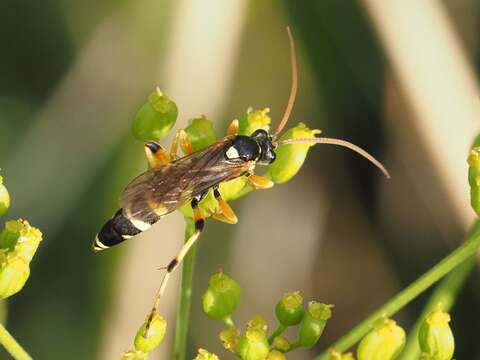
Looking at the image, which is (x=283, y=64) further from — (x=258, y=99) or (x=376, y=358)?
(x=376, y=358)

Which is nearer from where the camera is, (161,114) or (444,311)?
(444,311)

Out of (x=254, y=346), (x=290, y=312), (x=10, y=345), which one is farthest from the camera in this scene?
(x=290, y=312)

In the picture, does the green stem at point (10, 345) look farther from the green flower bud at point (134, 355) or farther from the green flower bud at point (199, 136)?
the green flower bud at point (199, 136)

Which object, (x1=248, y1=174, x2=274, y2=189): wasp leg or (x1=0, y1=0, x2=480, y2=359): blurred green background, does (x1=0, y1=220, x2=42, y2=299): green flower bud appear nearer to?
(x1=248, y1=174, x2=274, y2=189): wasp leg

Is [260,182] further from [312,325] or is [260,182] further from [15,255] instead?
[15,255]

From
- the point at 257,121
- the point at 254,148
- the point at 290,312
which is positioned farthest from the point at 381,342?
the point at 257,121

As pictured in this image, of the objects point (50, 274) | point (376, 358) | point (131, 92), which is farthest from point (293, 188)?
point (376, 358)

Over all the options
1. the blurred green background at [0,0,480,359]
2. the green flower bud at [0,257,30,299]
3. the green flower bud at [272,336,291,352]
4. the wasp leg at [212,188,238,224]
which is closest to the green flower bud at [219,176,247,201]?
the wasp leg at [212,188,238,224]
